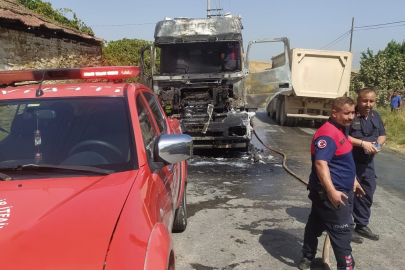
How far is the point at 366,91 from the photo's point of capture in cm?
423

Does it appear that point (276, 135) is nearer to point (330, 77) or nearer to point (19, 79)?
point (330, 77)

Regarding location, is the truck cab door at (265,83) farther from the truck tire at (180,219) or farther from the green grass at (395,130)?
the truck tire at (180,219)

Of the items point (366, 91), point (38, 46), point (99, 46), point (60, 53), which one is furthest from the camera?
point (99, 46)

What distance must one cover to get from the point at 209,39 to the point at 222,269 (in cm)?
702

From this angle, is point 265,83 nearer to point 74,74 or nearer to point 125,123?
point 74,74

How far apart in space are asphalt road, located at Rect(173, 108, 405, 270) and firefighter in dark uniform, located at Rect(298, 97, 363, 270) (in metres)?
0.70

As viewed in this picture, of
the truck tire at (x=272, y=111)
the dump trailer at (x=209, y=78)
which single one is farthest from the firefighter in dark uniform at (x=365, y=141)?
the truck tire at (x=272, y=111)

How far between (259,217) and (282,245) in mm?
918

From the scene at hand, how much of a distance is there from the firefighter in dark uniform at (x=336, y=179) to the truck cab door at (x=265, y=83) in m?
6.28

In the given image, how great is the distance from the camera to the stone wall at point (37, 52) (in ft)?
36.5

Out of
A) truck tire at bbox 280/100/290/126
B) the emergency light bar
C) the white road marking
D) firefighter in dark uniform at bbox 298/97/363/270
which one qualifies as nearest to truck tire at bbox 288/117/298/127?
truck tire at bbox 280/100/290/126

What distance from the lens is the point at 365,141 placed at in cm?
421

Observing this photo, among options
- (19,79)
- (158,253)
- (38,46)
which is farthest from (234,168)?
(38,46)

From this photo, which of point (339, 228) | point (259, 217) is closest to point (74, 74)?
point (339, 228)
